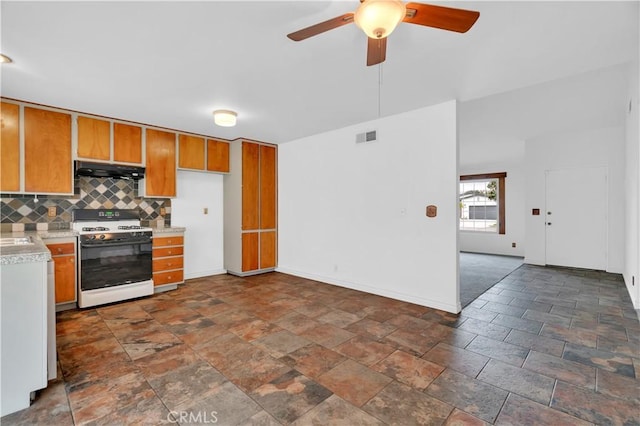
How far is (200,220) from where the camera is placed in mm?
5324

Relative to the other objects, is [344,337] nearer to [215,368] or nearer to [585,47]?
[215,368]

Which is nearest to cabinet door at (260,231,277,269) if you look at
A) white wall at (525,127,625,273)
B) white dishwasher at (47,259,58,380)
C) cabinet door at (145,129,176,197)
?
cabinet door at (145,129,176,197)

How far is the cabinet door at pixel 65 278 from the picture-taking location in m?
3.48

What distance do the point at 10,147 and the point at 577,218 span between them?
8.99 m

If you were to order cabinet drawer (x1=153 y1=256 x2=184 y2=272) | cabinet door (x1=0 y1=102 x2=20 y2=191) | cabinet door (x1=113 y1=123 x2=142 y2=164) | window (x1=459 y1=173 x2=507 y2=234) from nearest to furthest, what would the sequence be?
cabinet door (x1=0 y1=102 x2=20 y2=191) → cabinet door (x1=113 y1=123 x2=142 y2=164) → cabinet drawer (x1=153 y1=256 x2=184 y2=272) → window (x1=459 y1=173 x2=507 y2=234)

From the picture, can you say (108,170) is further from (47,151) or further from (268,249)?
(268,249)

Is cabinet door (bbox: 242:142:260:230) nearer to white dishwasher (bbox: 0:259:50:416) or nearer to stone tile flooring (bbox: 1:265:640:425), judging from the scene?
stone tile flooring (bbox: 1:265:640:425)

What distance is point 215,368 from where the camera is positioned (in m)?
2.29

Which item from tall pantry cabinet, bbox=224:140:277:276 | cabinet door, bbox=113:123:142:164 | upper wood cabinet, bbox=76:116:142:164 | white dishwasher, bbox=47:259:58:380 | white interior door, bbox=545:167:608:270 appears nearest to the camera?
white dishwasher, bbox=47:259:58:380

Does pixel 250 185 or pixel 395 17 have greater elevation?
pixel 395 17

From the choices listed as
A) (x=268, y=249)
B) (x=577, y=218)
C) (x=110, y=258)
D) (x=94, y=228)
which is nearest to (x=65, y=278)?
(x=110, y=258)

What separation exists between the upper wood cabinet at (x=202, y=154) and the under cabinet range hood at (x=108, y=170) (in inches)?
26.6

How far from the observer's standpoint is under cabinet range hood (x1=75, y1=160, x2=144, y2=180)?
382cm

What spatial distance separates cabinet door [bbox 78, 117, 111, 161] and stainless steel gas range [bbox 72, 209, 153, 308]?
2.65 feet
